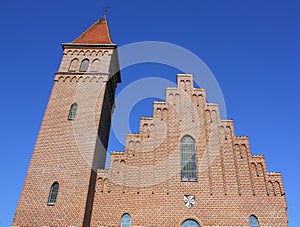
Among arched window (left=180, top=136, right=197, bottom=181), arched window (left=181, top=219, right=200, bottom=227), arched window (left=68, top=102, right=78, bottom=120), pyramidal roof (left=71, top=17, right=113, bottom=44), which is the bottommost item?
arched window (left=181, top=219, right=200, bottom=227)

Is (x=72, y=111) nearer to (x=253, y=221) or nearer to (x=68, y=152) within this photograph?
(x=68, y=152)

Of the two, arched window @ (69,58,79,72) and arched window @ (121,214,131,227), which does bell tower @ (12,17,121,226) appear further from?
arched window @ (121,214,131,227)

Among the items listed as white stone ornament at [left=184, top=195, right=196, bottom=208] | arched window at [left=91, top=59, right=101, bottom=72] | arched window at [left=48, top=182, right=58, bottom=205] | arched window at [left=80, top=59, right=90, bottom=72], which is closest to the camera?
white stone ornament at [left=184, top=195, right=196, bottom=208]

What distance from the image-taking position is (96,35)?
2708 centimetres

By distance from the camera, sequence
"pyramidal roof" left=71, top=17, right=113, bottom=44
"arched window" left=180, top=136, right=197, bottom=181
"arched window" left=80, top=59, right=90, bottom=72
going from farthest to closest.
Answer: "pyramidal roof" left=71, top=17, right=113, bottom=44
"arched window" left=80, top=59, right=90, bottom=72
"arched window" left=180, top=136, right=197, bottom=181

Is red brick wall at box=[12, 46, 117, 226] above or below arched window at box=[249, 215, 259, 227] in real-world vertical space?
above

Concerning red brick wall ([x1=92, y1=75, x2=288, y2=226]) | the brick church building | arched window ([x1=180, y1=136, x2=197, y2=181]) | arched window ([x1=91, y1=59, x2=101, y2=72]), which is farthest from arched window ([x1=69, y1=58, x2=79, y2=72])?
arched window ([x1=180, y1=136, x2=197, y2=181])

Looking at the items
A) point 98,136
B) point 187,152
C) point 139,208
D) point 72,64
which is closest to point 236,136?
point 187,152

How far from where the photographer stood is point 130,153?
712 inches

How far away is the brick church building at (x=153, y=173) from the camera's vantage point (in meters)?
16.1

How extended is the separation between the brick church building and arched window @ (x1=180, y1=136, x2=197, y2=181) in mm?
61

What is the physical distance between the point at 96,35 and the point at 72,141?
12.1 m

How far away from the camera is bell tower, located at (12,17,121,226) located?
1612cm

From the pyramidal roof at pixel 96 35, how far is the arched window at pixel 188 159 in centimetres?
1185
